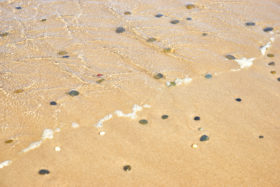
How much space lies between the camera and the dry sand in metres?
3.59

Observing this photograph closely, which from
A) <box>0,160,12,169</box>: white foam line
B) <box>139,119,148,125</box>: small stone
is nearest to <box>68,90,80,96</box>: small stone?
<box>139,119,148,125</box>: small stone

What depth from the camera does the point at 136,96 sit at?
177 inches

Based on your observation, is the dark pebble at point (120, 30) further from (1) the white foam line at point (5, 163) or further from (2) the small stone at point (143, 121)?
(1) the white foam line at point (5, 163)

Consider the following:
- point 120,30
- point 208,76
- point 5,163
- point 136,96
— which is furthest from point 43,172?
point 120,30

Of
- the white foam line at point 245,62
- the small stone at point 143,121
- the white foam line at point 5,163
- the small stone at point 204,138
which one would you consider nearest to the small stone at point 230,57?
the white foam line at point 245,62

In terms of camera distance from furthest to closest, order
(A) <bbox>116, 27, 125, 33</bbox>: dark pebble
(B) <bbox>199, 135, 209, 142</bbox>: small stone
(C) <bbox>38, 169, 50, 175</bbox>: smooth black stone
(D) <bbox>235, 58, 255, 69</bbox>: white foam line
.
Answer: (A) <bbox>116, 27, 125, 33</bbox>: dark pebble → (D) <bbox>235, 58, 255, 69</bbox>: white foam line → (B) <bbox>199, 135, 209, 142</bbox>: small stone → (C) <bbox>38, 169, 50, 175</bbox>: smooth black stone

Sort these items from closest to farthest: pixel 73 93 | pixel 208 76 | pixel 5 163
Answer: pixel 5 163, pixel 73 93, pixel 208 76

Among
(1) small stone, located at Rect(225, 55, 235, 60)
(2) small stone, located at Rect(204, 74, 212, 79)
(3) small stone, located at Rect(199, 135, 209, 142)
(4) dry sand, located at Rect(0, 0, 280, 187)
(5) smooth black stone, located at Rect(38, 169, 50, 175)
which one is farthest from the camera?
(1) small stone, located at Rect(225, 55, 235, 60)

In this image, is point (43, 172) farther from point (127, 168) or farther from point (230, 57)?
point (230, 57)

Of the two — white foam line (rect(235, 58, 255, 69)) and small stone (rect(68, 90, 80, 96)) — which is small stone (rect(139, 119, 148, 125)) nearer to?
small stone (rect(68, 90, 80, 96))

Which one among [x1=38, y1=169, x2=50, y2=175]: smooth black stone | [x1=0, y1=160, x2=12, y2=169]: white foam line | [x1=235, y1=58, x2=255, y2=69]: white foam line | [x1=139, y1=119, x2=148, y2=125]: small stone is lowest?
[x1=38, y1=169, x2=50, y2=175]: smooth black stone

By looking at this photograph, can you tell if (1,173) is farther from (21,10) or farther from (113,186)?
(21,10)

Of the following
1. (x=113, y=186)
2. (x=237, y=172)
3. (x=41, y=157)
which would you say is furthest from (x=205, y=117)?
(x=41, y=157)

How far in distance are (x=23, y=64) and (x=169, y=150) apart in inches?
104
